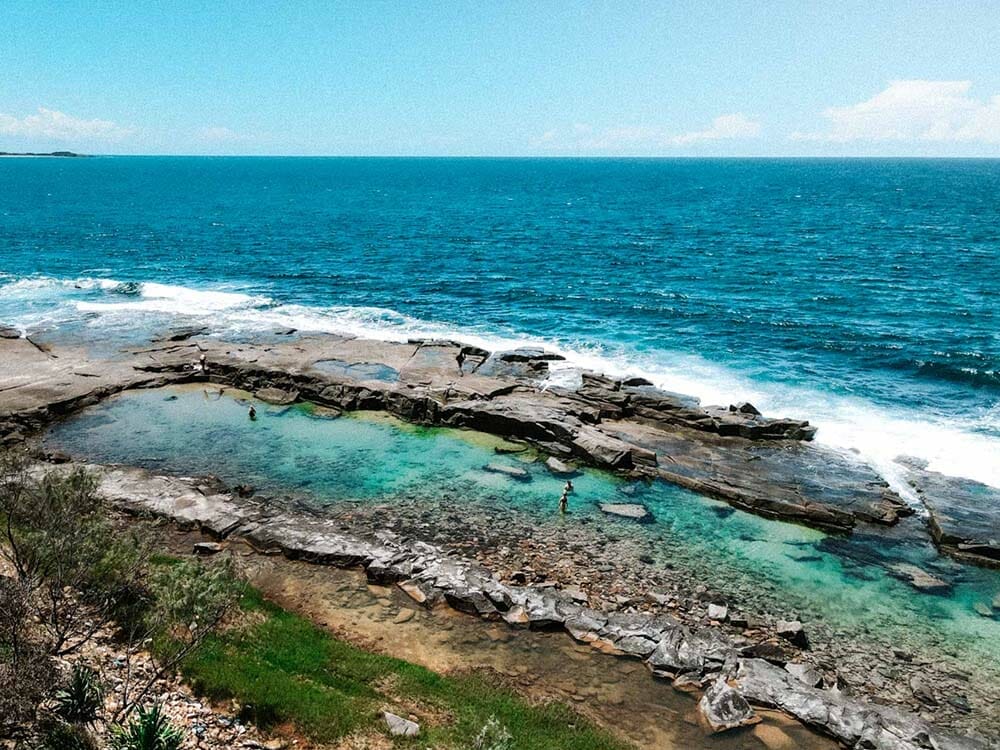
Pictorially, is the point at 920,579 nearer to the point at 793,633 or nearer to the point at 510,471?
the point at 793,633

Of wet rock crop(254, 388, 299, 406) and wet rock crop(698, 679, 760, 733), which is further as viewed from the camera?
wet rock crop(254, 388, 299, 406)

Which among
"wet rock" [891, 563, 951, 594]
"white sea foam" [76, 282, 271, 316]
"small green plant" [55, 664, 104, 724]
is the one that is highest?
"small green plant" [55, 664, 104, 724]

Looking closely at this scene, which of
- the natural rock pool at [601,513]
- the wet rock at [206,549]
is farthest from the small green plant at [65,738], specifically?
the natural rock pool at [601,513]

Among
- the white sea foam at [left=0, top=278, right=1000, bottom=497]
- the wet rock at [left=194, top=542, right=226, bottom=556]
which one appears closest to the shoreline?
the wet rock at [left=194, top=542, right=226, bottom=556]

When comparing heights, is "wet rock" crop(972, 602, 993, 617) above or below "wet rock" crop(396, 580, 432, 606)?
below

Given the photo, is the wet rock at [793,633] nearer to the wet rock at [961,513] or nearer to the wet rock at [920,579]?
the wet rock at [920,579]

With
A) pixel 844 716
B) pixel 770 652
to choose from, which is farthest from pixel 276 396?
pixel 844 716

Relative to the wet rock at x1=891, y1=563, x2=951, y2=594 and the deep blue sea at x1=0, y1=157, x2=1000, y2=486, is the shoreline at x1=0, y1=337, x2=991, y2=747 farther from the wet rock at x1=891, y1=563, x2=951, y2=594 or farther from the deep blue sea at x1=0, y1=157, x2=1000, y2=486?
the deep blue sea at x1=0, y1=157, x2=1000, y2=486
